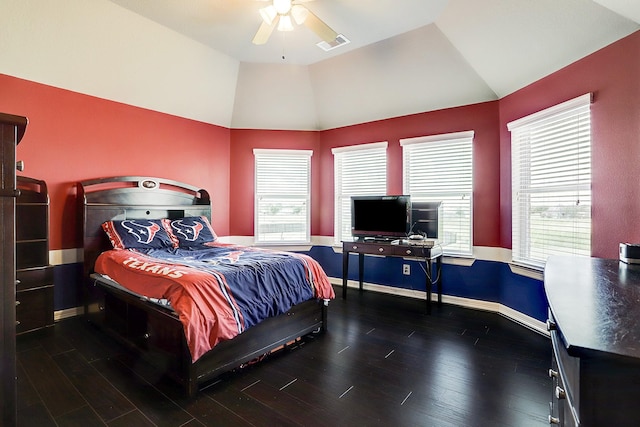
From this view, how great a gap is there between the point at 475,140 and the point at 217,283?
3.40m

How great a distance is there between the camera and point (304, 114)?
4.89 meters

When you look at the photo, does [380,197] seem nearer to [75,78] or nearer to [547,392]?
[547,392]

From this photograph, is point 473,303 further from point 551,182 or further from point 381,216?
point 551,182

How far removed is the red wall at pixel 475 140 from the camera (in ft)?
12.3

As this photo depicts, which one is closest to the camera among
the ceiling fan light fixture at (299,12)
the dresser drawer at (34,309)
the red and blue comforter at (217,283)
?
the red and blue comforter at (217,283)

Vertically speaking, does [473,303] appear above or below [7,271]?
below

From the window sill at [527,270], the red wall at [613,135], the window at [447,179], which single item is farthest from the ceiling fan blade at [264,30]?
the window sill at [527,270]

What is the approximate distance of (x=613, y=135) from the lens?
2.44m

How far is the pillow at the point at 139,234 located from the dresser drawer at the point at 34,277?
0.59 m

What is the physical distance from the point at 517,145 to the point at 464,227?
1118mm

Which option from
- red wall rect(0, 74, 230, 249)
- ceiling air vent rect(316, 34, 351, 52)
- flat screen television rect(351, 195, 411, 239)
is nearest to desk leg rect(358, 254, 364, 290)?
flat screen television rect(351, 195, 411, 239)

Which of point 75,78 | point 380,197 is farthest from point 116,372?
point 380,197

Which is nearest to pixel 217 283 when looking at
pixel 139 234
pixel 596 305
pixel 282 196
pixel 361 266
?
pixel 139 234

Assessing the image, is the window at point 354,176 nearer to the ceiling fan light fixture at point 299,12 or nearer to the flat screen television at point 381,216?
the flat screen television at point 381,216
